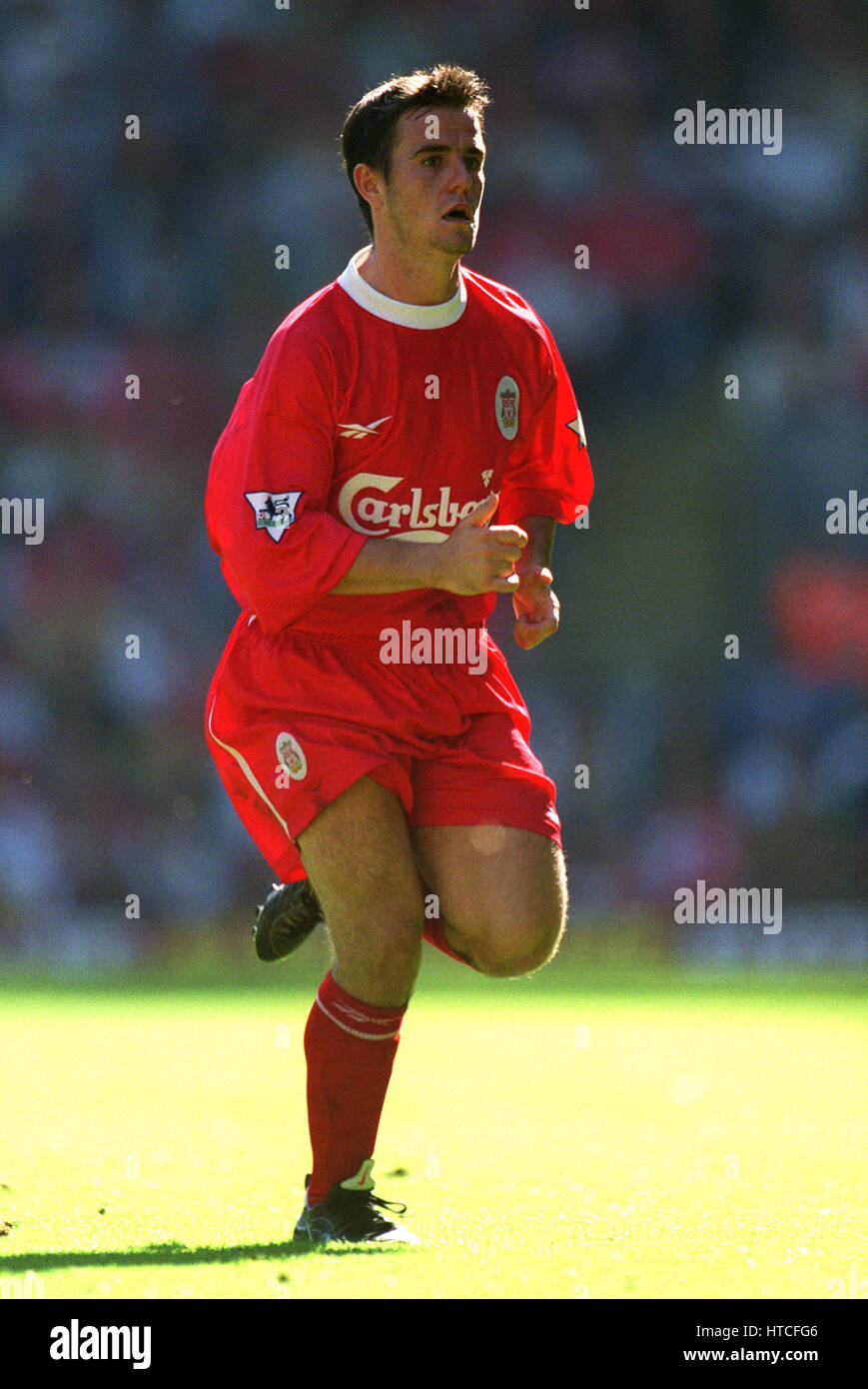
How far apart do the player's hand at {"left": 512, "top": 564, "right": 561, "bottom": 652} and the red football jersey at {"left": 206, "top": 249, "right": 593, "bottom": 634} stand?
0.11m

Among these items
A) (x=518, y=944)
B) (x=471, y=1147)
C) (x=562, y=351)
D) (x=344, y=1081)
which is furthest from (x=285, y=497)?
(x=562, y=351)

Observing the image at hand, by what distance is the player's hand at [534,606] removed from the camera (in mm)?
4152

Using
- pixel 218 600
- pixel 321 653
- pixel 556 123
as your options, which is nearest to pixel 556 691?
pixel 218 600

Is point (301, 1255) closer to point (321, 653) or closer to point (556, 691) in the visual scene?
point (321, 653)

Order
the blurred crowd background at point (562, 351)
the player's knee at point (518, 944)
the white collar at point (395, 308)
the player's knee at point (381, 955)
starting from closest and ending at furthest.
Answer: the player's knee at point (381, 955) → the player's knee at point (518, 944) → the white collar at point (395, 308) → the blurred crowd background at point (562, 351)

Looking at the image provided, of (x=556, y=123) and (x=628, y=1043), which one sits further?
(x=556, y=123)

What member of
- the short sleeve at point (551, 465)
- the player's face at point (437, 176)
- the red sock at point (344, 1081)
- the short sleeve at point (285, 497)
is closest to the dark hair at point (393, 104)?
the player's face at point (437, 176)

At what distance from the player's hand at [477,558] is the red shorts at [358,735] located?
0.39 metres

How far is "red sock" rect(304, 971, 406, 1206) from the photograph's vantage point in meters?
3.83

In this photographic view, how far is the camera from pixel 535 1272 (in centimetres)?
329

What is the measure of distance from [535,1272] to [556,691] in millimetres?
10103

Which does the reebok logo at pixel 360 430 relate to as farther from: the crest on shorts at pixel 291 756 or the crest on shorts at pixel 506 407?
the crest on shorts at pixel 291 756

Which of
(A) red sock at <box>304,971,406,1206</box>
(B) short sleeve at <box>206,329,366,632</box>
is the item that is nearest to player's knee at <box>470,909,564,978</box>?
(A) red sock at <box>304,971,406,1206</box>

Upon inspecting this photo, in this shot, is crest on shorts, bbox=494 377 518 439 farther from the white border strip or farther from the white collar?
the white border strip
